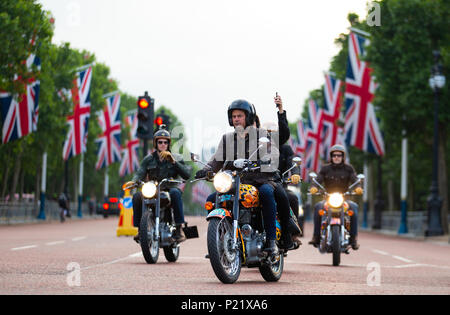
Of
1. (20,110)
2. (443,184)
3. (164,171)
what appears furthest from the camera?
(20,110)

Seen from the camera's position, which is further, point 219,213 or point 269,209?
point 269,209

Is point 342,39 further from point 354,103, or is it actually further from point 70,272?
point 70,272

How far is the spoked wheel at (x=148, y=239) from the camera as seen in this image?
1328cm

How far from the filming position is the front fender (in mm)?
9336

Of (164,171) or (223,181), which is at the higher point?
(164,171)

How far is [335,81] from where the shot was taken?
4916 cm

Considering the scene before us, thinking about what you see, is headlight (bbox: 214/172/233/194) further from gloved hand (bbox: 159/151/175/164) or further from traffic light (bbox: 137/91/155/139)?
traffic light (bbox: 137/91/155/139)

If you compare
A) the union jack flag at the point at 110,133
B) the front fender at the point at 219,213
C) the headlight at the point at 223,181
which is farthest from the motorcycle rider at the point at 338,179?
the union jack flag at the point at 110,133

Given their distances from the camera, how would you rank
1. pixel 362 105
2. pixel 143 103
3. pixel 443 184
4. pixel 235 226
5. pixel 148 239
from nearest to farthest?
pixel 235 226
pixel 148 239
pixel 143 103
pixel 443 184
pixel 362 105

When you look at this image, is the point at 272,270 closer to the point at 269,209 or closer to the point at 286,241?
the point at 286,241

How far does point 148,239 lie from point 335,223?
3337 mm

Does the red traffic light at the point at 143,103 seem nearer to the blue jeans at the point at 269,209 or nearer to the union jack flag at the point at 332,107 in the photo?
the blue jeans at the point at 269,209

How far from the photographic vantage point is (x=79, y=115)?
48375mm

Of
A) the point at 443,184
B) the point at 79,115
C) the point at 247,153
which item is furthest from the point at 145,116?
the point at 79,115
